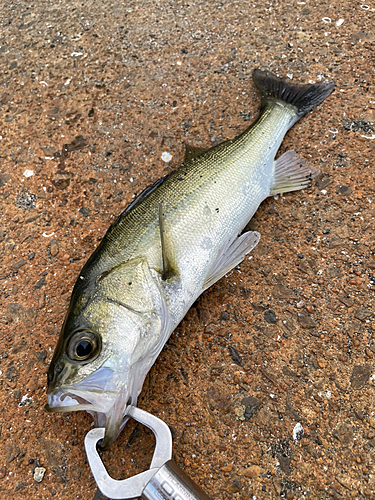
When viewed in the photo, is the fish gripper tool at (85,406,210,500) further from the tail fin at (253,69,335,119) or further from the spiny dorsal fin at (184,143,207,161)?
the tail fin at (253,69,335,119)

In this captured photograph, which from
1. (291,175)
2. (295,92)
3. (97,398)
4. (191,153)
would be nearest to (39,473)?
(97,398)

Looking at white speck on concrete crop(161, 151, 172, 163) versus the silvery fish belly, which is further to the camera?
white speck on concrete crop(161, 151, 172, 163)

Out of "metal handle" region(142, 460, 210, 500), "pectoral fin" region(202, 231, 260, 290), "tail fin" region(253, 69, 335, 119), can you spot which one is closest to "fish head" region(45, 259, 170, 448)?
"metal handle" region(142, 460, 210, 500)

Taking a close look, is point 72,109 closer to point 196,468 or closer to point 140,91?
point 140,91

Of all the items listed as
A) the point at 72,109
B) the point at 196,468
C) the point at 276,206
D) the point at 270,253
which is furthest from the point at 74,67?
the point at 196,468

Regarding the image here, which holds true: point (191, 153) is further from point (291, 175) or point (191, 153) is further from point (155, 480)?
point (155, 480)

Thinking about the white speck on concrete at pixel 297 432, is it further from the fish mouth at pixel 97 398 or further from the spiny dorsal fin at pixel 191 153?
the spiny dorsal fin at pixel 191 153
